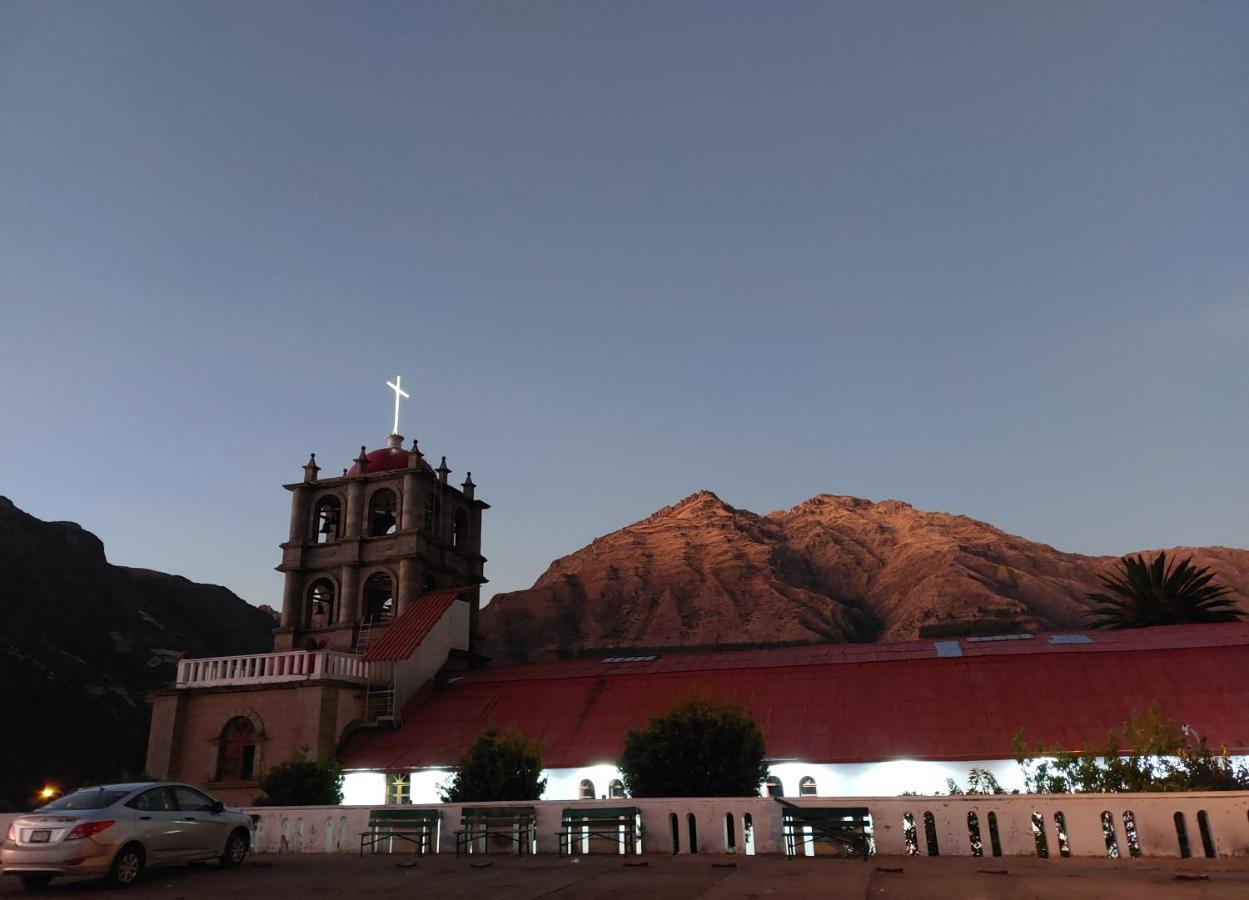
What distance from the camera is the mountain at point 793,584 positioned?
9631 cm

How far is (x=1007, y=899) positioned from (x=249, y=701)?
30844 mm

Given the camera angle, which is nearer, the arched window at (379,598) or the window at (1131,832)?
the window at (1131,832)

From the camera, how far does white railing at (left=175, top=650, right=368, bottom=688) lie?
114 ft

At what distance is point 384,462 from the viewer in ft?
147

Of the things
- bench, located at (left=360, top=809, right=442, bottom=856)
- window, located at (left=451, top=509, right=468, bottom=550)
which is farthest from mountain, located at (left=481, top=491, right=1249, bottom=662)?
bench, located at (left=360, top=809, right=442, bottom=856)

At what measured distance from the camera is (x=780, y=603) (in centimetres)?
10394

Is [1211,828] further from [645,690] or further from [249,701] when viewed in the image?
[249,701]

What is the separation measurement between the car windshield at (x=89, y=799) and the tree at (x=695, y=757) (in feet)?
37.6

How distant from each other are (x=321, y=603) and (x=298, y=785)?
19640 mm

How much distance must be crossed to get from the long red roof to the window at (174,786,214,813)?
1463 centimetres

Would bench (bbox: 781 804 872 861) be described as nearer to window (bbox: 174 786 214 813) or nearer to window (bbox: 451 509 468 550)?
window (bbox: 174 786 214 813)

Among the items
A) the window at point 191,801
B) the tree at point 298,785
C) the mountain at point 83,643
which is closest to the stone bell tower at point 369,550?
the tree at point 298,785

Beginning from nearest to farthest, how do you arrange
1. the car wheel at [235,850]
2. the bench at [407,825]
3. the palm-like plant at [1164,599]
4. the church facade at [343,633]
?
the car wheel at [235,850]
the bench at [407,825]
the church facade at [343,633]
the palm-like plant at [1164,599]

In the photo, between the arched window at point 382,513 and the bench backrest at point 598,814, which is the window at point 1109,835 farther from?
the arched window at point 382,513
